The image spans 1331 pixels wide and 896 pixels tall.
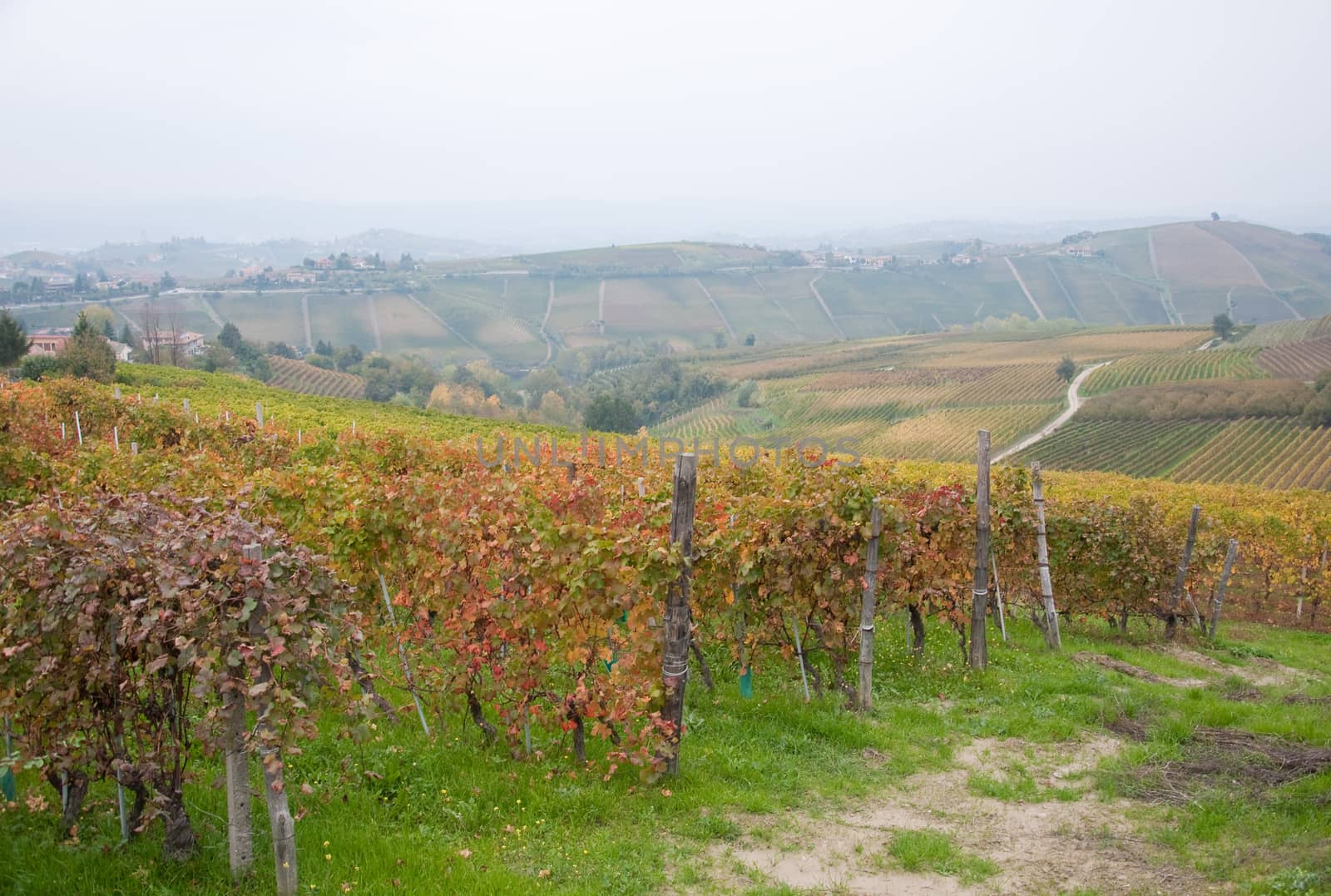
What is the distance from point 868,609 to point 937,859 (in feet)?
8.87

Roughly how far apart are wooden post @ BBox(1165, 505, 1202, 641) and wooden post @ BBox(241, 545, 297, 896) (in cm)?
1285

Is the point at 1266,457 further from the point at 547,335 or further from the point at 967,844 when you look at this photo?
the point at 547,335

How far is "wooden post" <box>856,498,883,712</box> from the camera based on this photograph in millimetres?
7852

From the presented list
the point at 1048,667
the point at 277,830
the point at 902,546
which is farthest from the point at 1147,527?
the point at 277,830

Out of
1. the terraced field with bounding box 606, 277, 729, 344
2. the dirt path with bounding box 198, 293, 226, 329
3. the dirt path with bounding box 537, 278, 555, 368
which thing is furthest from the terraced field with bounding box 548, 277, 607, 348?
the dirt path with bounding box 198, 293, 226, 329

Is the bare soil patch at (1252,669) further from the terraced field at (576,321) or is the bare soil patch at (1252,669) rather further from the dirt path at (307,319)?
the terraced field at (576,321)

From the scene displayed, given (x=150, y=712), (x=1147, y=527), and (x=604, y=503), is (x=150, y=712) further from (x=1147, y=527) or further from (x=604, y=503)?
(x=1147, y=527)

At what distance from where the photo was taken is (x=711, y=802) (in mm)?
6086

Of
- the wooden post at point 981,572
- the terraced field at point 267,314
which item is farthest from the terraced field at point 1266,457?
the terraced field at point 267,314

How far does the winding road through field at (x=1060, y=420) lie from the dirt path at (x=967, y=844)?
198 feet

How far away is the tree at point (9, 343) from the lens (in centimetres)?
4197

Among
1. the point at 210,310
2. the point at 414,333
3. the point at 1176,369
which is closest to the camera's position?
the point at 1176,369

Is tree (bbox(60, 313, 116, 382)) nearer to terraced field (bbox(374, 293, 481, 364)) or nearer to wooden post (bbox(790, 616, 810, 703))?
wooden post (bbox(790, 616, 810, 703))

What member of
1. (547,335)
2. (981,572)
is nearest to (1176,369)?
(981,572)
